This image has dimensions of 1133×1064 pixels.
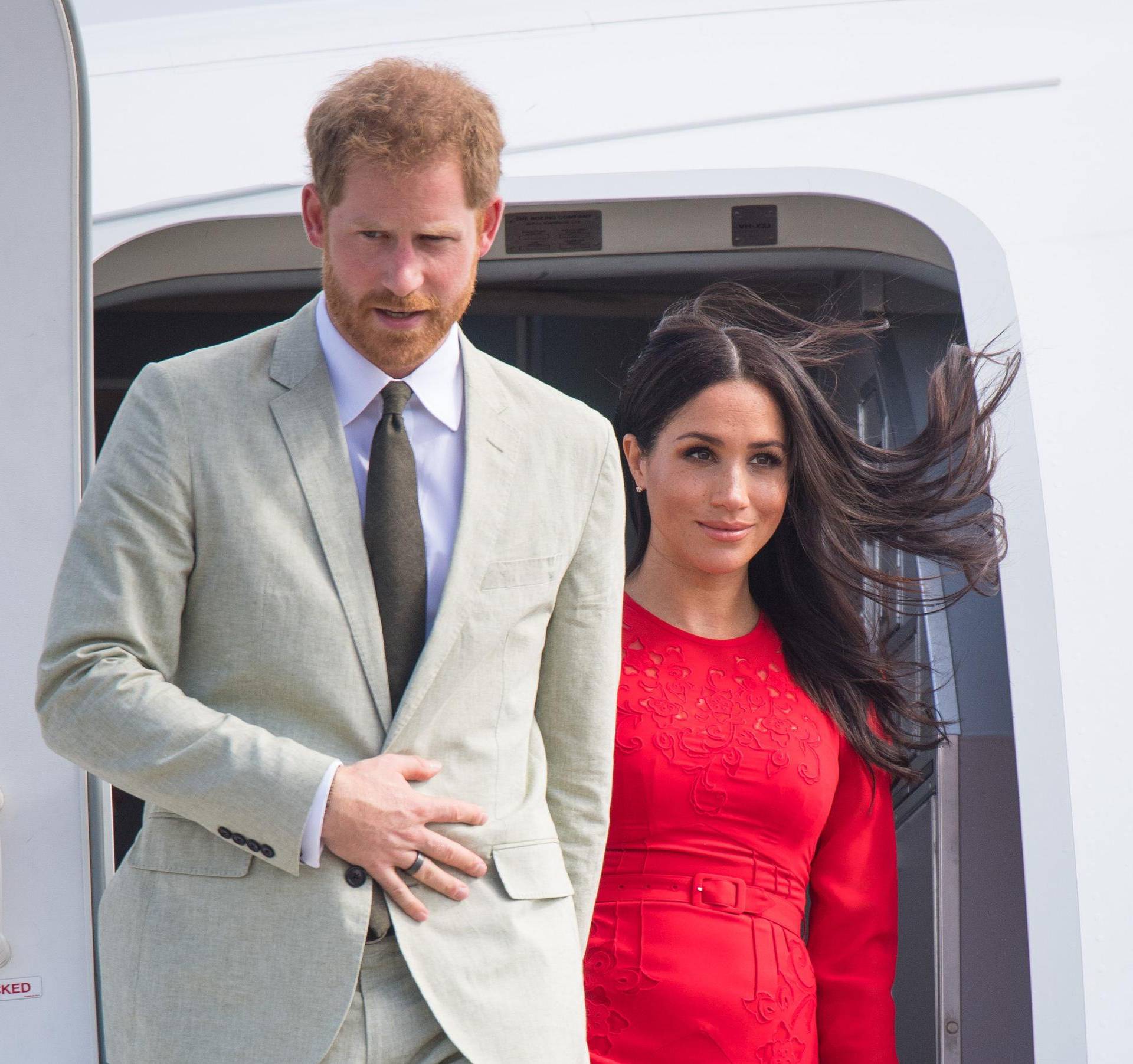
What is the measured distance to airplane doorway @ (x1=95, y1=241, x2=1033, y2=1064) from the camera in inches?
78.3

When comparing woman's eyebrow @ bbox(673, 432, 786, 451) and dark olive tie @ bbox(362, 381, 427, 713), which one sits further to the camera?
woman's eyebrow @ bbox(673, 432, 786, 451)

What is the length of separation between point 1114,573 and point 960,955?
1.94ft

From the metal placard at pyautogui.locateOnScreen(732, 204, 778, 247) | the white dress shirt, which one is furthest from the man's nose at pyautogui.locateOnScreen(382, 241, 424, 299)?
the metal placard at pyautogui.locateOnScreen(732, 204, 778, 247)

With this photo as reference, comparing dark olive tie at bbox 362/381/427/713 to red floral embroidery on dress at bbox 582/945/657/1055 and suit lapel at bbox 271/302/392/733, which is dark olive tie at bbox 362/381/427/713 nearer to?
suit lapel at bbox 271/302/392/733

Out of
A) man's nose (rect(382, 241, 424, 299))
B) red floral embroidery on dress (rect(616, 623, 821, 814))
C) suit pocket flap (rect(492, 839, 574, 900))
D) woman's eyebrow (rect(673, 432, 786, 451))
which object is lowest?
suit pocket flap (rect(492, 839, 574, 900))

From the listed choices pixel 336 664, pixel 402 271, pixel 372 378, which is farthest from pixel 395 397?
pixel 336 664

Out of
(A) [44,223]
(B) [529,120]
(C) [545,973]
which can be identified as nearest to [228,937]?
(C) [545,973]

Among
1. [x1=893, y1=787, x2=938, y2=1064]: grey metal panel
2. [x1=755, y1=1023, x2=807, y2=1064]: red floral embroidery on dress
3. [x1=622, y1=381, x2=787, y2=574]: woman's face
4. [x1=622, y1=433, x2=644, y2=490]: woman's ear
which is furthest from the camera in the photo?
[x1=893, y1=787, x2=938, y2=1064]: grey metal panel

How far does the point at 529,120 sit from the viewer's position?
230cm

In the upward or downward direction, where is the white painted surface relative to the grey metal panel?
upward

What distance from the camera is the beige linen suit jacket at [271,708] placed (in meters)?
1.14

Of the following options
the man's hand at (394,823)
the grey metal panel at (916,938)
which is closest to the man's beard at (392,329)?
the man's hand at (394,823)

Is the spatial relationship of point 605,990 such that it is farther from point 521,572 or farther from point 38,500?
point 38,500

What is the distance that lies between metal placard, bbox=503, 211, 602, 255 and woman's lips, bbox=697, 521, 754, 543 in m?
0.61
